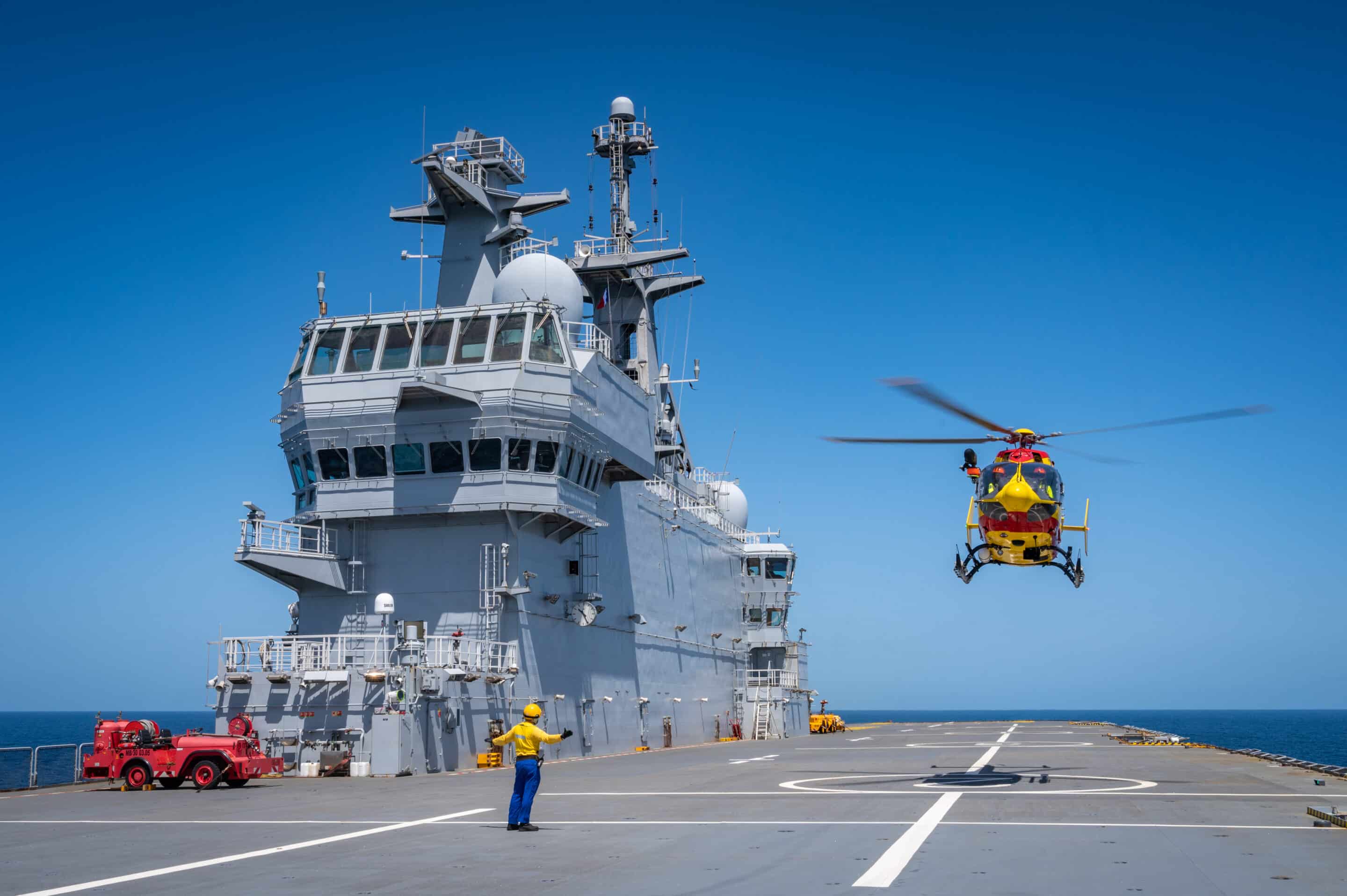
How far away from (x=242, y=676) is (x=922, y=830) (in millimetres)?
19173

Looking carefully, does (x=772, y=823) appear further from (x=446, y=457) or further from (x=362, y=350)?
(x=362, y=350)

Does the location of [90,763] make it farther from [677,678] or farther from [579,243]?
[579,243]

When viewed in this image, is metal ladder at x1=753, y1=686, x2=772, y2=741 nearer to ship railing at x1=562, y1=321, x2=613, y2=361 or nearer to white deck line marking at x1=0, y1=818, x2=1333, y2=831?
ship railing at x1=562, y1=321, x2=613, y2=361

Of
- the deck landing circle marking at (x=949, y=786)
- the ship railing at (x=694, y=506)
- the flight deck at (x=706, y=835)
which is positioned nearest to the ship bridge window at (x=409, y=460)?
the flight deck at (x=706, y=835)

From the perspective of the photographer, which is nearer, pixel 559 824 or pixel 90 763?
pixel 559 824

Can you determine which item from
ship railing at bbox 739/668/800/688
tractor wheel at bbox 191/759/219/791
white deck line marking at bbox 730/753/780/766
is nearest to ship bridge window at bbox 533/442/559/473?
white deck line marking at bbox 730/753/780/766

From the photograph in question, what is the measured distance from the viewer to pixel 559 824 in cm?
1642

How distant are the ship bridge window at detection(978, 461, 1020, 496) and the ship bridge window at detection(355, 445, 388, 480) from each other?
16.9m

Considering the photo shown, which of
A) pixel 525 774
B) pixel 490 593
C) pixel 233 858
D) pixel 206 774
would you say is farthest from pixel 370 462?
pixel 233 858

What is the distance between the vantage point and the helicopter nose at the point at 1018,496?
2222cm

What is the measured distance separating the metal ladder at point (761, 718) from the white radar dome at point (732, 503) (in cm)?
1092

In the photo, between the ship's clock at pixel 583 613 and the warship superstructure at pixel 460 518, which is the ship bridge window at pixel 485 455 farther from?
the ship's clock at pixel 583 613

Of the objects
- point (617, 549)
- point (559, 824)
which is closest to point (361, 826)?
point (559, 824)

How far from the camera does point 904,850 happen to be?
1341 centimetres
